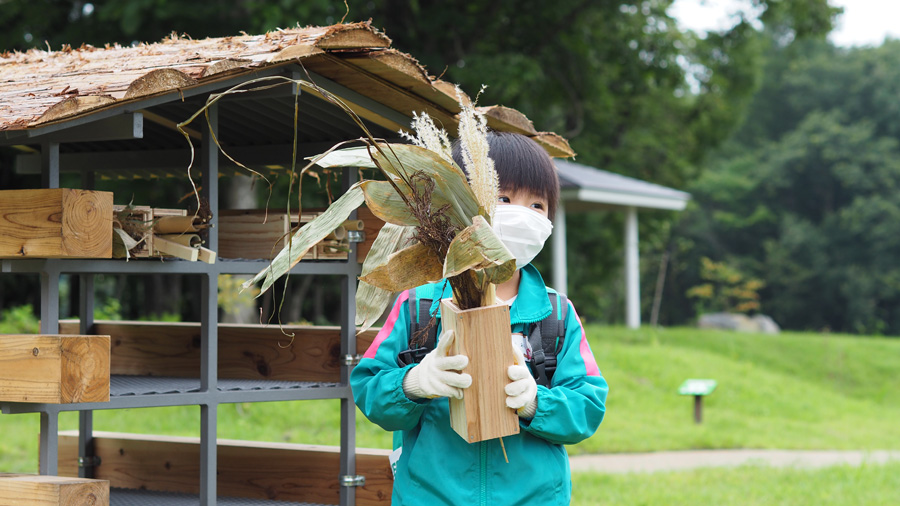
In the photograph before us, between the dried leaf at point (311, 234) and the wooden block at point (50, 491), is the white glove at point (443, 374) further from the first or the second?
the wooden block at point (50, 491)

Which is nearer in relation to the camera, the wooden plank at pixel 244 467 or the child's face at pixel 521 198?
the child's face at pixel 521 198

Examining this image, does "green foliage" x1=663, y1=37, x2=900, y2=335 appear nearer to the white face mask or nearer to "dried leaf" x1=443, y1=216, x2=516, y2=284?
the white face mask

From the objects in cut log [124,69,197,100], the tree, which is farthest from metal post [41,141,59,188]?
the tree

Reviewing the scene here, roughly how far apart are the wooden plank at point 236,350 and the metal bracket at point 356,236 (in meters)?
0.35

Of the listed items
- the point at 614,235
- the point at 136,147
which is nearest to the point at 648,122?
the point at 614,235

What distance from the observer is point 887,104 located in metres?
30.8

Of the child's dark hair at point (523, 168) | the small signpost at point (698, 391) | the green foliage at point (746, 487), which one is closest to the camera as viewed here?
the child's dark hair at point (523, 168)

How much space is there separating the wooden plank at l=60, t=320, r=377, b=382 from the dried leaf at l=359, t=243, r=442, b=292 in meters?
1.28

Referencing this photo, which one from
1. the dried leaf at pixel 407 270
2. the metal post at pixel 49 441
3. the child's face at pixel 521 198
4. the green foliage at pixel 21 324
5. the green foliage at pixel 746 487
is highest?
the child's face at pixel 521 198

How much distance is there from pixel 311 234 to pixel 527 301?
63 cm

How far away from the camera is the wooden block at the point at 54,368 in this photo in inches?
97.7

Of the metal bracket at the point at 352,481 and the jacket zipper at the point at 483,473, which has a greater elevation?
the jacket zipper at the point at 483,473

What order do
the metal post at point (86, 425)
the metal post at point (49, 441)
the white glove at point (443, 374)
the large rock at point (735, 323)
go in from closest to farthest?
1. the white glove at point (443, 374)
2. the metal post at point (49, 441)
3. the metal post at point (86, 425)
4. the large rock at point (735, 323)

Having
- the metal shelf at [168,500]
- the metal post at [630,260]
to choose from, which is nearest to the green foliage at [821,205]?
the metal post at [630,260]
